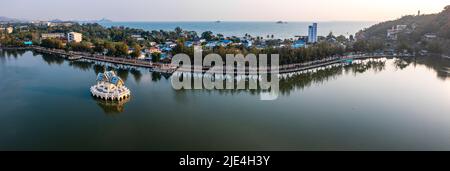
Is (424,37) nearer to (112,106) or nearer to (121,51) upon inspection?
(121,51)

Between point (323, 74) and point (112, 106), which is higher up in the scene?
point (323, 74)

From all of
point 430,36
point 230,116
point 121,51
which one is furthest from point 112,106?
point 430,36

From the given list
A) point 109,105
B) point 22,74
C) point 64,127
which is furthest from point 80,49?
point 64,127

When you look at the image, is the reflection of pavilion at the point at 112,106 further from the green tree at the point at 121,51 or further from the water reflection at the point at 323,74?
the green tree at the point at 121,51

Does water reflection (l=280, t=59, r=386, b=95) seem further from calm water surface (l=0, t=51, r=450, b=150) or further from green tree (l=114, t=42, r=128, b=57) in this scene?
green tree (l=114, t=42, r=128, b=57)
